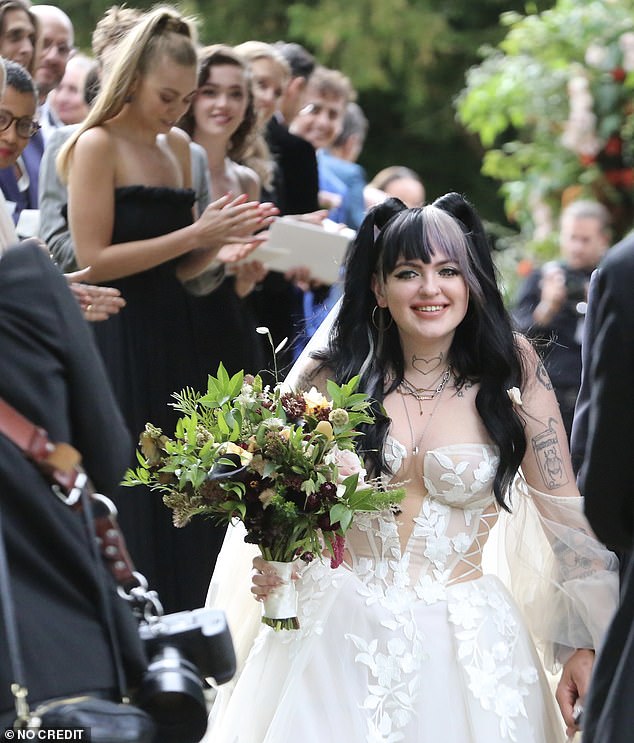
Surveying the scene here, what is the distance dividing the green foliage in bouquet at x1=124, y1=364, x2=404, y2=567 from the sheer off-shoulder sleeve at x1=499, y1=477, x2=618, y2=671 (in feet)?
1.76

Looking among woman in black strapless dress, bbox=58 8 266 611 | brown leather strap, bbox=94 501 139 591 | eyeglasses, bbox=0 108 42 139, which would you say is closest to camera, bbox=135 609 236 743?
brown leather strap, bbox=94 501 139 591

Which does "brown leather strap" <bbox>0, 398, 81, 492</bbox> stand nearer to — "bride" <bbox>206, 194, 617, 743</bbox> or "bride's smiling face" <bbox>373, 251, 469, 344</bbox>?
"bride" <bbox>206, 194, 617, 743</bbox>

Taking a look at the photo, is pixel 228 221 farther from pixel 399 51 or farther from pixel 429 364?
pixel 399 51

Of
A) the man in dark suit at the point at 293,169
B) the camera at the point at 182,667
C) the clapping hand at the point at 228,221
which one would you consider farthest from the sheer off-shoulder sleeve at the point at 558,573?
the man in dark suit at the point at 293,169

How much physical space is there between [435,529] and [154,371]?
82.6 inches

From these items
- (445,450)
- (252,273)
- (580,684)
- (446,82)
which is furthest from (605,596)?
(446,82)

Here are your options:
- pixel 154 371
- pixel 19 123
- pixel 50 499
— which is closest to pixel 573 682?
pixel 50 499

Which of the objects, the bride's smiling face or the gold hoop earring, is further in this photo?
the gold hoop earring

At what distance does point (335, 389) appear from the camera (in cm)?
465

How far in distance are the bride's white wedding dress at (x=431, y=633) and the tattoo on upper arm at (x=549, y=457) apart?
6cm

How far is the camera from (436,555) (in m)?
4.86

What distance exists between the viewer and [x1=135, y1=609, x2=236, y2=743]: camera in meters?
3.41

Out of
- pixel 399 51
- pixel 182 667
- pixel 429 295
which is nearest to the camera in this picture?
pixel 182 667

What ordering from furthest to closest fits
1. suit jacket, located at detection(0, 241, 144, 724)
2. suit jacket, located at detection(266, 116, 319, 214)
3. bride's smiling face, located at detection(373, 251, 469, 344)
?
1. suit jacket, located at detection(266, 116, 319, 214)
2. bride's smiling face, located at detection(373, 251, 469, 344)
3. suit jacket, located at detection(0, 241, 144, 724)
